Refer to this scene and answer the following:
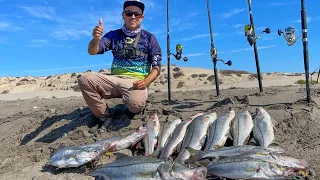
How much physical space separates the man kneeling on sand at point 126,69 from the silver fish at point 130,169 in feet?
6.82

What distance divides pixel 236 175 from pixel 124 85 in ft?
9.68

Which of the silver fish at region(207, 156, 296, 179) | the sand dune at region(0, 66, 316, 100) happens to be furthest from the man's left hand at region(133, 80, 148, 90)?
the sand dune at region(0, 66, 316, 100)

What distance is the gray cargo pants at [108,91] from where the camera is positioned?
239 inches

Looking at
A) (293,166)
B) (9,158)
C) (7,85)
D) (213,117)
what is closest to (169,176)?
(293,166)

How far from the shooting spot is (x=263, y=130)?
491cm

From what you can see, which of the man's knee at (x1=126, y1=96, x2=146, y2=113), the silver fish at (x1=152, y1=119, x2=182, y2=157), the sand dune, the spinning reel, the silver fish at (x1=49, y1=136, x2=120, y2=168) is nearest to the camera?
the silver fish at (x1=49, y1=136, x2=120, y2=168)

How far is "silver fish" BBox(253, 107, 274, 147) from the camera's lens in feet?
15.4

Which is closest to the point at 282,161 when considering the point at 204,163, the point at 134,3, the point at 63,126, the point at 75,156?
the point at 204,163

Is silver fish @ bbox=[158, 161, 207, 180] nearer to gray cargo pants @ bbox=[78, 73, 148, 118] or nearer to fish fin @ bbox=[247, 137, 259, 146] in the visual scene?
fish fin @ bbox=[247, 137, 259, 146]

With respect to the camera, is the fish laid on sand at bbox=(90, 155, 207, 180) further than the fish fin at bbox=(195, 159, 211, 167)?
No

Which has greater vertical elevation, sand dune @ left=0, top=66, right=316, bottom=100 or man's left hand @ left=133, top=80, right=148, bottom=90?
sand dune @ left=0, top=66, right=316, bottom=100

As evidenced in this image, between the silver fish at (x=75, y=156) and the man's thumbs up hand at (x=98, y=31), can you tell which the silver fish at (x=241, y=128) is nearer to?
the silver fish at (x=75, y=156)

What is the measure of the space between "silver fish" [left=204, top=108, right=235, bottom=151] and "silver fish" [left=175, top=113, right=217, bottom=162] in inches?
3.0

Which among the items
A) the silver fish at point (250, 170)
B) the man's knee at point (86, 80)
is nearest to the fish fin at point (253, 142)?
the silver fish at point (250, 170)
